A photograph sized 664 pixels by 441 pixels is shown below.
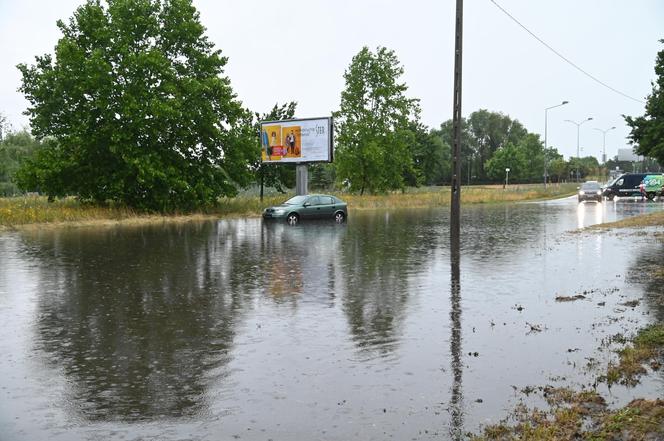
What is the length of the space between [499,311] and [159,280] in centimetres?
666

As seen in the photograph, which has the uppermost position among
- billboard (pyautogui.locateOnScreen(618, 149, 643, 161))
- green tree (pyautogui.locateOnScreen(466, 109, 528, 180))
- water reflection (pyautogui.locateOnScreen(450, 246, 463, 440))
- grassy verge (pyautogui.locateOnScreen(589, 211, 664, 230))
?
green tree (pyautogui.locateOnScreen(466, 109, 528, 180))

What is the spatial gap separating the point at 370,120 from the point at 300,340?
5477 centimetres

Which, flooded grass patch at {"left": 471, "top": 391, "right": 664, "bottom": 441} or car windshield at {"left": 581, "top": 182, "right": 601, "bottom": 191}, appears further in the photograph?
car windshield at {"left": 581, "top": 182, "right": 601, "bottom": 191}

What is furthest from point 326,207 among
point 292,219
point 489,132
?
point 489,132

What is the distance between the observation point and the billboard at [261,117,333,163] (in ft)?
139

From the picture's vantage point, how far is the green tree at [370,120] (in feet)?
200

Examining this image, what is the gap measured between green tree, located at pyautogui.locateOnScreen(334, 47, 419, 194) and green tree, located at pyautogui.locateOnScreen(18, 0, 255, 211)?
2428 centimetres

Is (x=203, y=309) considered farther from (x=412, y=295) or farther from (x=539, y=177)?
(x=539, y=177)

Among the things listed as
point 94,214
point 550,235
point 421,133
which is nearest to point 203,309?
point 550,235

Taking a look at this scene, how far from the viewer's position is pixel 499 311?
9.38 metres

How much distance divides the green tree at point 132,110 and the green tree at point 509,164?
103626 mm

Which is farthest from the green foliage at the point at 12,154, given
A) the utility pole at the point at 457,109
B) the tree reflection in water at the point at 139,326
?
the utility pole at the point at 457,109

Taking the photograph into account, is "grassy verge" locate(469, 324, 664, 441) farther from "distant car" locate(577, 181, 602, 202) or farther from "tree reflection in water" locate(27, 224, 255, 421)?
"distant car" locate(577, 181, 602, 202)

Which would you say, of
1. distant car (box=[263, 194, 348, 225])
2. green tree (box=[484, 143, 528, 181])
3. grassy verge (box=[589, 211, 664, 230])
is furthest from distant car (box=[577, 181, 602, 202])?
green tree (box=[484, 143, 528, 181])
